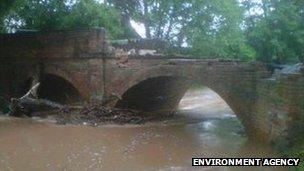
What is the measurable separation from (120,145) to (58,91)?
9.38 metres

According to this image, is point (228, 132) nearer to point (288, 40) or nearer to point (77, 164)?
point (77, 164)

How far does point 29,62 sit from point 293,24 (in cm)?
1523

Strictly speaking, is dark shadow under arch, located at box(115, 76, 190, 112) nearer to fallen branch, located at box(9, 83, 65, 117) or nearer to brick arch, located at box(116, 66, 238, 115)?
brick arch, located at box(116, 66, 238, 115)

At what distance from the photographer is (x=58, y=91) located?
21.5 meters

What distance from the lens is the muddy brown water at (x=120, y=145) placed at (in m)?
10.9

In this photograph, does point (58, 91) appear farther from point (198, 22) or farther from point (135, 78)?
point (198, 22)

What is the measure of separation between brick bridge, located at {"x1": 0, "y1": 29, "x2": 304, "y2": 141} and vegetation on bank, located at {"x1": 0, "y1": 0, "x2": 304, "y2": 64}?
3836mm

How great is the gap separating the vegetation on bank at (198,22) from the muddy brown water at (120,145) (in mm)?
8766

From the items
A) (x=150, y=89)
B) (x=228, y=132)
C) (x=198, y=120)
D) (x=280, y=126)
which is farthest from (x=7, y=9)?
(x=280, y=126)

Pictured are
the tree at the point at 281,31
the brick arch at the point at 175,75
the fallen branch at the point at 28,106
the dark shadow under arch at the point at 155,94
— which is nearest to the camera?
the brick arch at the point at 175,75

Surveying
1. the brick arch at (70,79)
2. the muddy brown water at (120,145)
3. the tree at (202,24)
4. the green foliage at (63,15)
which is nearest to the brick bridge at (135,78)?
the brick arch at (70,79)

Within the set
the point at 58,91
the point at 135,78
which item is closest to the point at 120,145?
the point at 135,78

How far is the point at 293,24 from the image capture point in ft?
83.0

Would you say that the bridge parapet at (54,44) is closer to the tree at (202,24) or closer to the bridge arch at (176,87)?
the bridge arch at (176,87)
